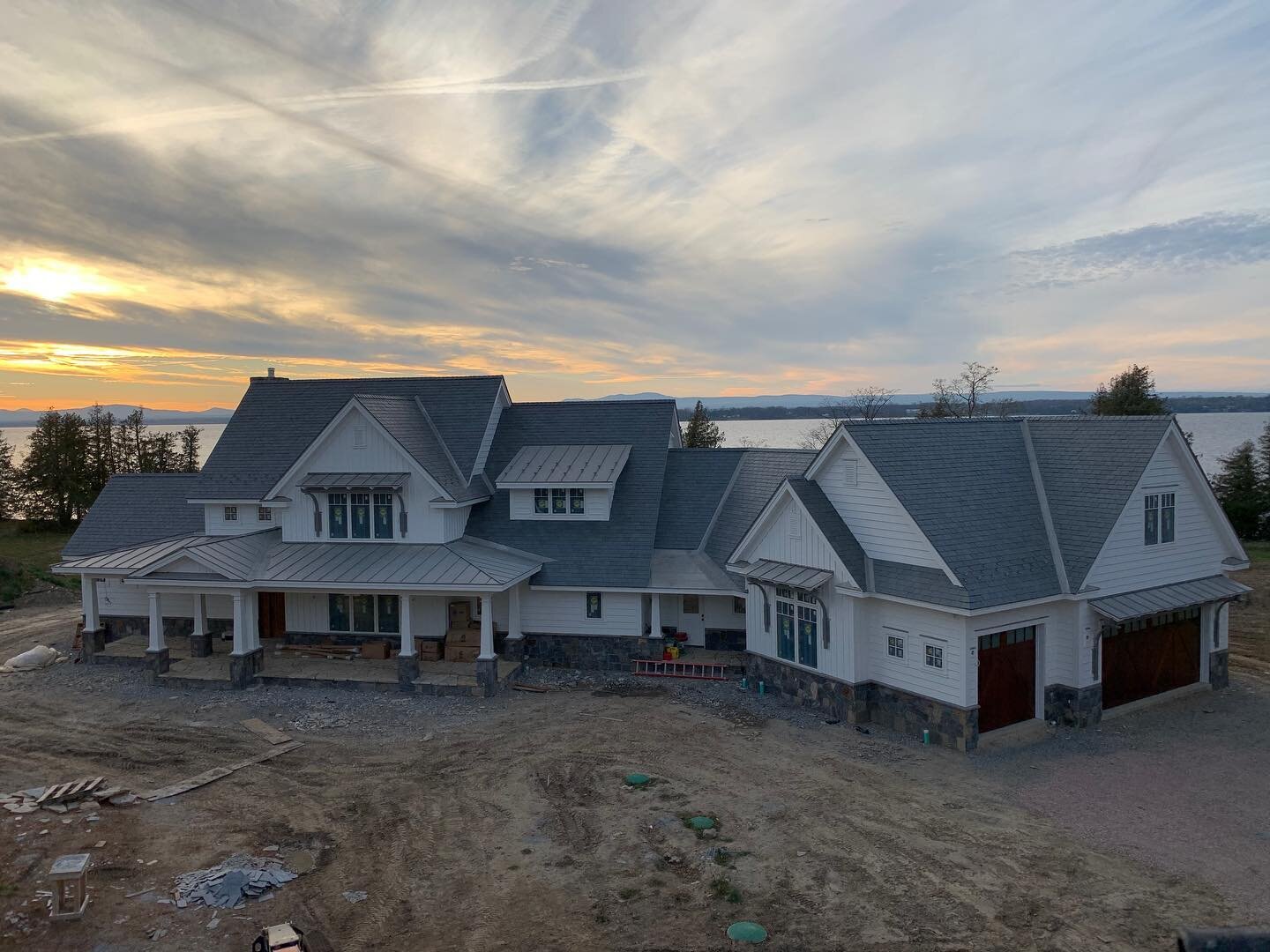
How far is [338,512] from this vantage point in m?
24.7

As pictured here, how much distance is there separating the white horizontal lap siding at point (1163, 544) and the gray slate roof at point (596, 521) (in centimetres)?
1171

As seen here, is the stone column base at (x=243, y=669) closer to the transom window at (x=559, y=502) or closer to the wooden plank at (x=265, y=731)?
the wooden plank at (x=265, y=731)

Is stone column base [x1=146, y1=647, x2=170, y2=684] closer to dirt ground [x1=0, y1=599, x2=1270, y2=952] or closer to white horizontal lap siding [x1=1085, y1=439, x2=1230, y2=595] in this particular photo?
dirt ground [x1=0, y1=599, x2=1270, y2=952]

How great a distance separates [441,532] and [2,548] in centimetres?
3568

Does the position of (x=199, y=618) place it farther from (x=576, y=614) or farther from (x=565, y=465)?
(x=565, y=465)

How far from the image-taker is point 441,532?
79.2 ft

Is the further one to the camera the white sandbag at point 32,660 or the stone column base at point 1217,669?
the white sandbag at point 32,660

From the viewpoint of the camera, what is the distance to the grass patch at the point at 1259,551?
124ft

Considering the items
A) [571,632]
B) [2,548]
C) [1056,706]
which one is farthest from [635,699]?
[2,548]

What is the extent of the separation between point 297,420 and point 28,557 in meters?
24.5

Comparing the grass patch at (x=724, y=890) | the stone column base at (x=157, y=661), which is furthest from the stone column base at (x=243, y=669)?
the grass patch at (x=724, y=890)

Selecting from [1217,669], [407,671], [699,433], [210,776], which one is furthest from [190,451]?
[1217,669]

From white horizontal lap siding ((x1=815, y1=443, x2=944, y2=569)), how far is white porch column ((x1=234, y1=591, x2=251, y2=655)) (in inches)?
634

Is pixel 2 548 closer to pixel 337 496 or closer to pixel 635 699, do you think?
pixel 337 496
